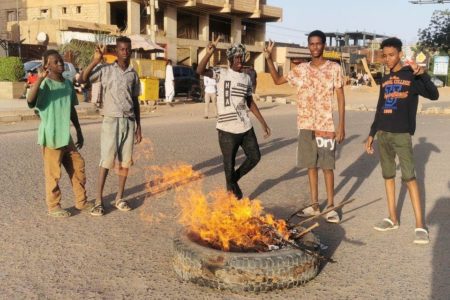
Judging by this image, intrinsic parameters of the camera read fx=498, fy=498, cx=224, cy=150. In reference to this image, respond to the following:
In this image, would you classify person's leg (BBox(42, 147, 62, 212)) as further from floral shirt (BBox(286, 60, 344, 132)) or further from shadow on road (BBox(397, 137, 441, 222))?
shadow on road (BBox(397, 137, 441, 222))

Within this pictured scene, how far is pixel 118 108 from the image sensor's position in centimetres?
525

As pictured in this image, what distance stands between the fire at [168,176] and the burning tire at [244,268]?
2889 millimetres

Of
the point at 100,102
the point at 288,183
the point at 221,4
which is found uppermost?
the point at 221,4

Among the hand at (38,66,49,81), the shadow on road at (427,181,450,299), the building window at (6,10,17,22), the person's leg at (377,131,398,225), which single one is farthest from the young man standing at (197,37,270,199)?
the building window at (6,10,17,22)

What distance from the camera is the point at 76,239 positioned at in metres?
4.52

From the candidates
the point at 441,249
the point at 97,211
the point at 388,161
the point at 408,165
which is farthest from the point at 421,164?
the point at 97,211

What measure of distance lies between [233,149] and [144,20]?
35.1 m

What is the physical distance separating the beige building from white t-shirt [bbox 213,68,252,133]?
2535 cm

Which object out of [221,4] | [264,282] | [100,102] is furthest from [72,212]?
[221,4]

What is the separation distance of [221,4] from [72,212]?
36.9 metres

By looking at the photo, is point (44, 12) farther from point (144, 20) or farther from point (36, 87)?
point (36, 87)

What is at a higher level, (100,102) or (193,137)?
(100,102)

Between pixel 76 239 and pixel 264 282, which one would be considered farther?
pixel 76 239

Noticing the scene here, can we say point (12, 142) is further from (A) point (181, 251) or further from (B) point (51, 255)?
(A) point (181, 251)
